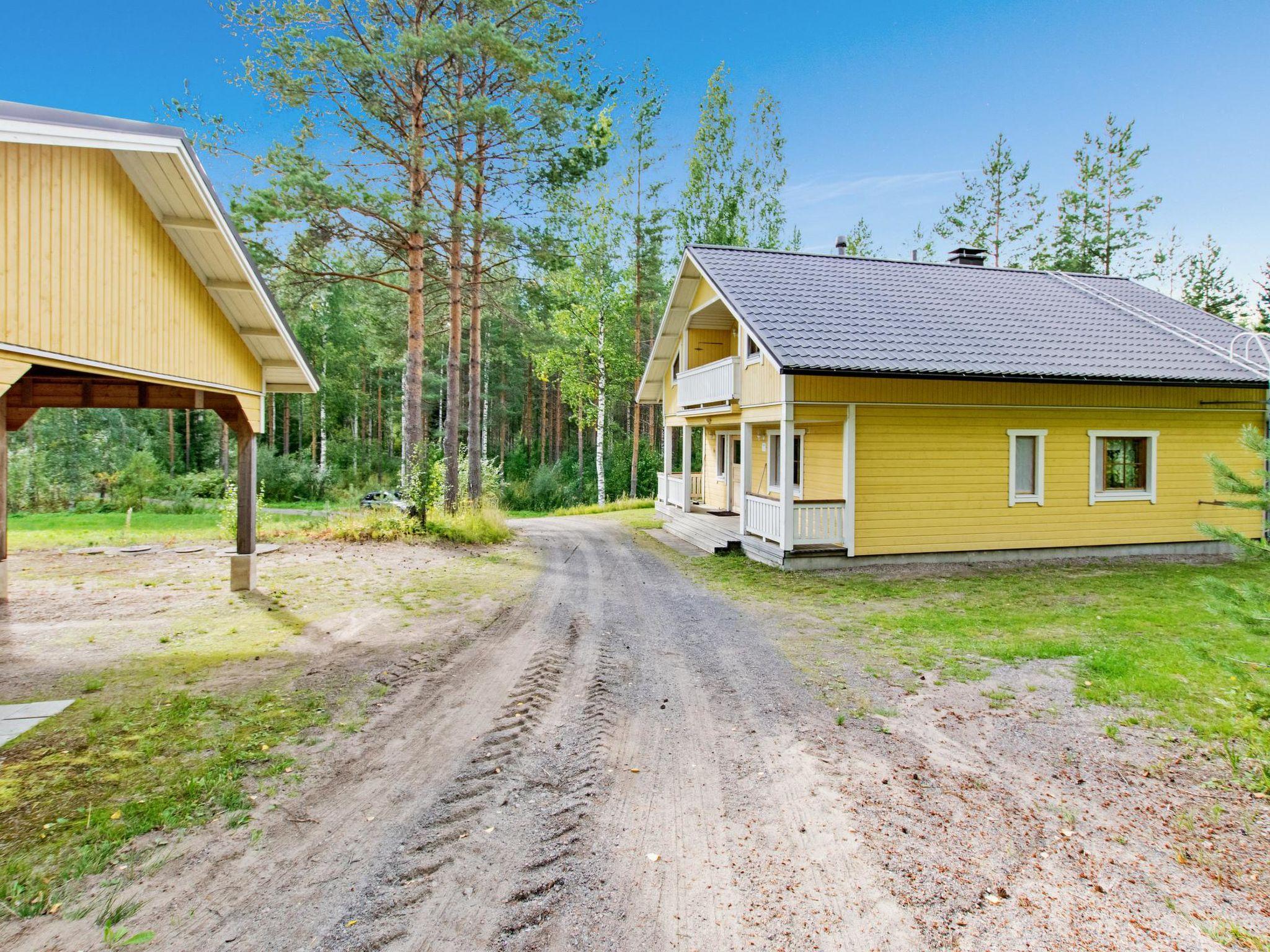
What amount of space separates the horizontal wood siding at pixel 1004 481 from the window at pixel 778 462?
9.34 ft

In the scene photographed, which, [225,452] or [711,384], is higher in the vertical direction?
[711,384]

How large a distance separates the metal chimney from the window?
26.5 feet

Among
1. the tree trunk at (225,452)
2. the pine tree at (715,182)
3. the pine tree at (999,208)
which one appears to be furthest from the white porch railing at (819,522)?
the pine tree at (999,208)

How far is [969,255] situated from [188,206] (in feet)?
61.3

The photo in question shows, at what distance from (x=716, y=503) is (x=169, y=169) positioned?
14.9m

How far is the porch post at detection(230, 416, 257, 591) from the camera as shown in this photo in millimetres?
9180

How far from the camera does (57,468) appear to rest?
22828 mm

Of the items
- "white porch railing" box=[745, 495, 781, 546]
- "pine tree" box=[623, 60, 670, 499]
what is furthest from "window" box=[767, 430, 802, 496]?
"pine tree" box=[623, 60, 670, 499]

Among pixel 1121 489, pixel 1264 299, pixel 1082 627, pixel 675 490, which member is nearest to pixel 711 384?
pixel 675 490

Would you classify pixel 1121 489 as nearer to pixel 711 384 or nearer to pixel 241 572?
pixel 711 384

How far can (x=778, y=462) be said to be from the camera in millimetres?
15406

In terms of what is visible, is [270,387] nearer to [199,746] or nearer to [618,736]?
[199,746]

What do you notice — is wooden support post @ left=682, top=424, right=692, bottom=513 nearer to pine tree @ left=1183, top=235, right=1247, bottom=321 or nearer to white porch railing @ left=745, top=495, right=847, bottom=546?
white porch railing @ left=745, top=495, right=847, bottom=546

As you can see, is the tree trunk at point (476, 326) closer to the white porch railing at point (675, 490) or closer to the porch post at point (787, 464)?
the white porch railing at point (675, 490)
